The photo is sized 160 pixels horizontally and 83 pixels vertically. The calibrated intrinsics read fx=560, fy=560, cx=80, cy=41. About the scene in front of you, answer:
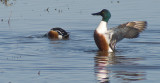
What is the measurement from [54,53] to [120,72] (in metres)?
2.76

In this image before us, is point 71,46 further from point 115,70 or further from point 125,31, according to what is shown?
point 115,70

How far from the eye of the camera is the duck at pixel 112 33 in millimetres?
12656

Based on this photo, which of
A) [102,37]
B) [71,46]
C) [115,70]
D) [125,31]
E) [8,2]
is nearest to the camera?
[115,70]

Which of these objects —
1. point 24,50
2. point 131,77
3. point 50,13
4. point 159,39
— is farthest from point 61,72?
point 50,13

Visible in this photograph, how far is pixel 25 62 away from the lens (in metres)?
11.0

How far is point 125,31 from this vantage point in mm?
12805

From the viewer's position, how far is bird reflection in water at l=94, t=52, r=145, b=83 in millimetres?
9367

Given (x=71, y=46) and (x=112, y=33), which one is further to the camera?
(x=71, y=46)

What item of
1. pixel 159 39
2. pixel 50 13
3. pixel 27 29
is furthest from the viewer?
pixel 50 13

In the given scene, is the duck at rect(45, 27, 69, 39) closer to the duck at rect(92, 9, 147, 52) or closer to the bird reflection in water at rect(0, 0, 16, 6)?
the duck at rect(92, 9, 147, 52)

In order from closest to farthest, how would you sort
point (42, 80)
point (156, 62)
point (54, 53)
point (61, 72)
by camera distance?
point (42, 80) → point (61, 72) → point (156, 62) → point (54, 53)

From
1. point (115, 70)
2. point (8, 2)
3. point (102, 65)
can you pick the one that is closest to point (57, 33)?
point (102, 65)

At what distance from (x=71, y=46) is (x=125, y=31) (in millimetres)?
1577

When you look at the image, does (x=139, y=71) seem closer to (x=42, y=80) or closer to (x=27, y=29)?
(x=42, y=80)
